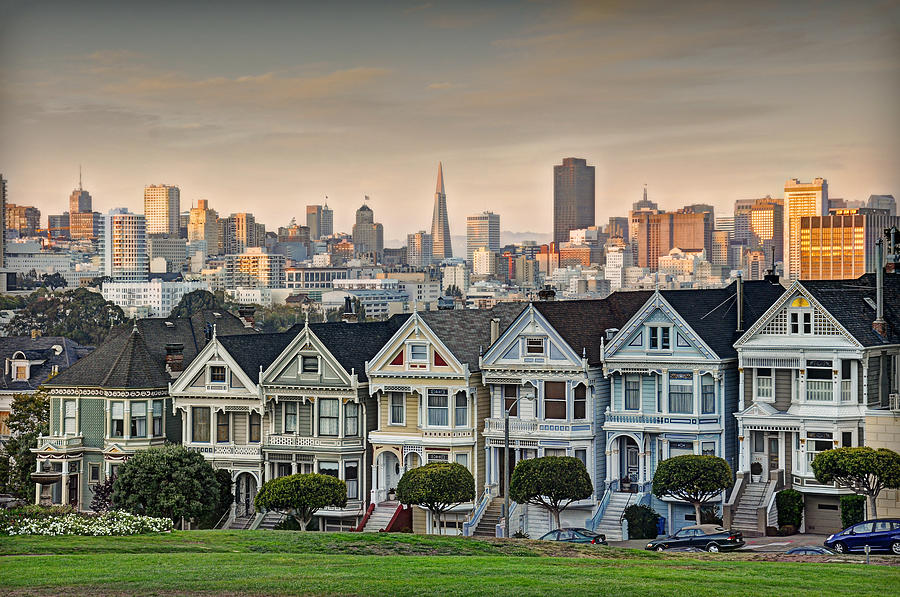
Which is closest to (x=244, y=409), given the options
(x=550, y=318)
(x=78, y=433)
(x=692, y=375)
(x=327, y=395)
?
(x=327, y=395)

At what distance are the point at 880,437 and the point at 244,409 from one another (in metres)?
19.6

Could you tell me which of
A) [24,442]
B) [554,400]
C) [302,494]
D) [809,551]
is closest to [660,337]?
[554,400]

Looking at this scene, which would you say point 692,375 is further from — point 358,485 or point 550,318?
point 358,485

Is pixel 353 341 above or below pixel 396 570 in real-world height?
above

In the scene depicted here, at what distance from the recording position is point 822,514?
4147 centimetres

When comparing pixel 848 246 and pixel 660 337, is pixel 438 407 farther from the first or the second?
pixel 848 246

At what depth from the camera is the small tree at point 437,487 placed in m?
43.8

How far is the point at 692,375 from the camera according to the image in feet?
143

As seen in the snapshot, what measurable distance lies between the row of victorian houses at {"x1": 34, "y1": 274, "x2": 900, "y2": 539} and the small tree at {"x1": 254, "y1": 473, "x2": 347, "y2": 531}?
1.69 meters

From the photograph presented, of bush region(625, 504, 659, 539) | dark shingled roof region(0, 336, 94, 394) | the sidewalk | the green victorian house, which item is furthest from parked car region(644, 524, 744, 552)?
dark shingled roof region(0, 336, 94, 394)

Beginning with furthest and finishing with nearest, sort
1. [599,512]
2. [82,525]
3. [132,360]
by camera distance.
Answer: [132,360] → [599,512] → [82,525]

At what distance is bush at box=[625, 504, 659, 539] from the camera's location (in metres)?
42.9

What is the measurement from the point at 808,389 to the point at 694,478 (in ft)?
13.0

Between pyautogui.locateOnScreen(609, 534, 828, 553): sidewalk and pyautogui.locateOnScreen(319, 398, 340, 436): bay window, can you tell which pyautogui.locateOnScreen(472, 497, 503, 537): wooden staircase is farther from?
pyautogui.locateOnScreen(319, 398, 340, 436): bay window
